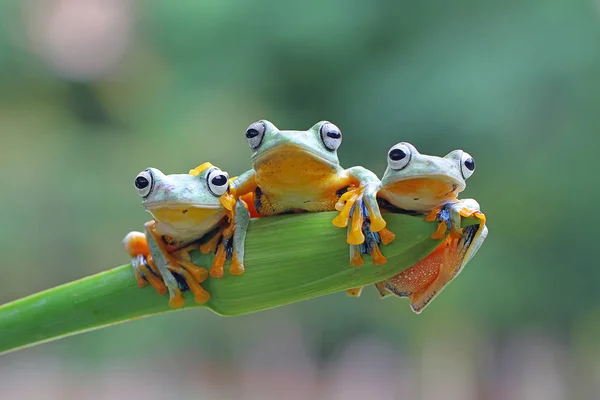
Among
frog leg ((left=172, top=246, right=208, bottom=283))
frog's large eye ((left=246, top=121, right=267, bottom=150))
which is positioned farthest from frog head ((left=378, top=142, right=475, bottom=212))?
frog leg ((left=172, top=246, right=208, bottom=283))

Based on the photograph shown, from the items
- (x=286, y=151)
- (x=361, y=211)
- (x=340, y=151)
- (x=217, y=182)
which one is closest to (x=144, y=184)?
(x=217, y=182)

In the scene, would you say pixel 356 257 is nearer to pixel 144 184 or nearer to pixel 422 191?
pixel 422 191

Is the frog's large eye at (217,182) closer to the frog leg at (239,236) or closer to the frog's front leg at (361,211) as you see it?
the frog leg at (239,236)

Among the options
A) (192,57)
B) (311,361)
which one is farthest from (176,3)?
(311,361)

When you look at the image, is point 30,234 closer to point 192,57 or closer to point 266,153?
point 192,57

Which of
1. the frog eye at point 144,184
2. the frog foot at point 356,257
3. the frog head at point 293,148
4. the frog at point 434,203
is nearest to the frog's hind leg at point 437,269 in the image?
the frog at point 434,203

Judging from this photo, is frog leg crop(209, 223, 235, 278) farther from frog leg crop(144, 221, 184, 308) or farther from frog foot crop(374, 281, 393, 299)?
frog foot crop(374, 281, 393, 299)
